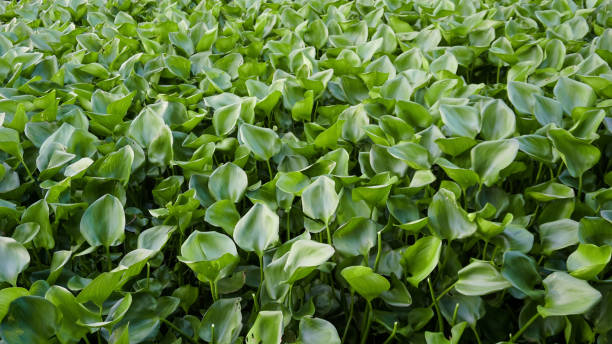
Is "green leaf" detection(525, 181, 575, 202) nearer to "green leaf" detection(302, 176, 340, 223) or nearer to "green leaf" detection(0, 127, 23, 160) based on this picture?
"green leaf" detection(302, 176, 340, 223)

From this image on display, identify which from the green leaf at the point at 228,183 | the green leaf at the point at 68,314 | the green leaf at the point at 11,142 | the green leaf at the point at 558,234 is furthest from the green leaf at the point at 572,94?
the green leaf at the point at 11,142

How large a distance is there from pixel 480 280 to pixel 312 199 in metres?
0.37

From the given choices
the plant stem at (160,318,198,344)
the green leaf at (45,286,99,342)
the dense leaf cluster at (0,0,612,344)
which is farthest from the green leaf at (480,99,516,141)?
the green leaf at (45,286,99,342)

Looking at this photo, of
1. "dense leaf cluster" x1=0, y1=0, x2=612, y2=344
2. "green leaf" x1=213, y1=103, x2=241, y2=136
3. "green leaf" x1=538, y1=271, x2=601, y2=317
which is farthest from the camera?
"green leaf" x1=213, y1=103, x2=241, y2=136

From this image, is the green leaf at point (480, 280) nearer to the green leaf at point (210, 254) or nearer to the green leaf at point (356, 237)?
the green leaf at point (356, 237)

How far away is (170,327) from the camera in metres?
1.14

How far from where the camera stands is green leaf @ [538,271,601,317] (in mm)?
929

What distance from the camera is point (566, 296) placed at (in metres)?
0.97

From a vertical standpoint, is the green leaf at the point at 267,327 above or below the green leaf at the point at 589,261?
below

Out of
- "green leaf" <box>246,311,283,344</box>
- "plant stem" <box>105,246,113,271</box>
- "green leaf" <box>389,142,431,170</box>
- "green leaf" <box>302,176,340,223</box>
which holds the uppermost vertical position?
"green leaf" <box>389,142,431,170</box>

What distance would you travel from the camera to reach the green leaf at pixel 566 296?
929 mm

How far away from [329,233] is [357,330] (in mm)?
218

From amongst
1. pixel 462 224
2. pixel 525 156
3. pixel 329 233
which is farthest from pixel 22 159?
pixel 525 156

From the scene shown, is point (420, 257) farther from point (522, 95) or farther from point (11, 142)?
point (11, 142)
